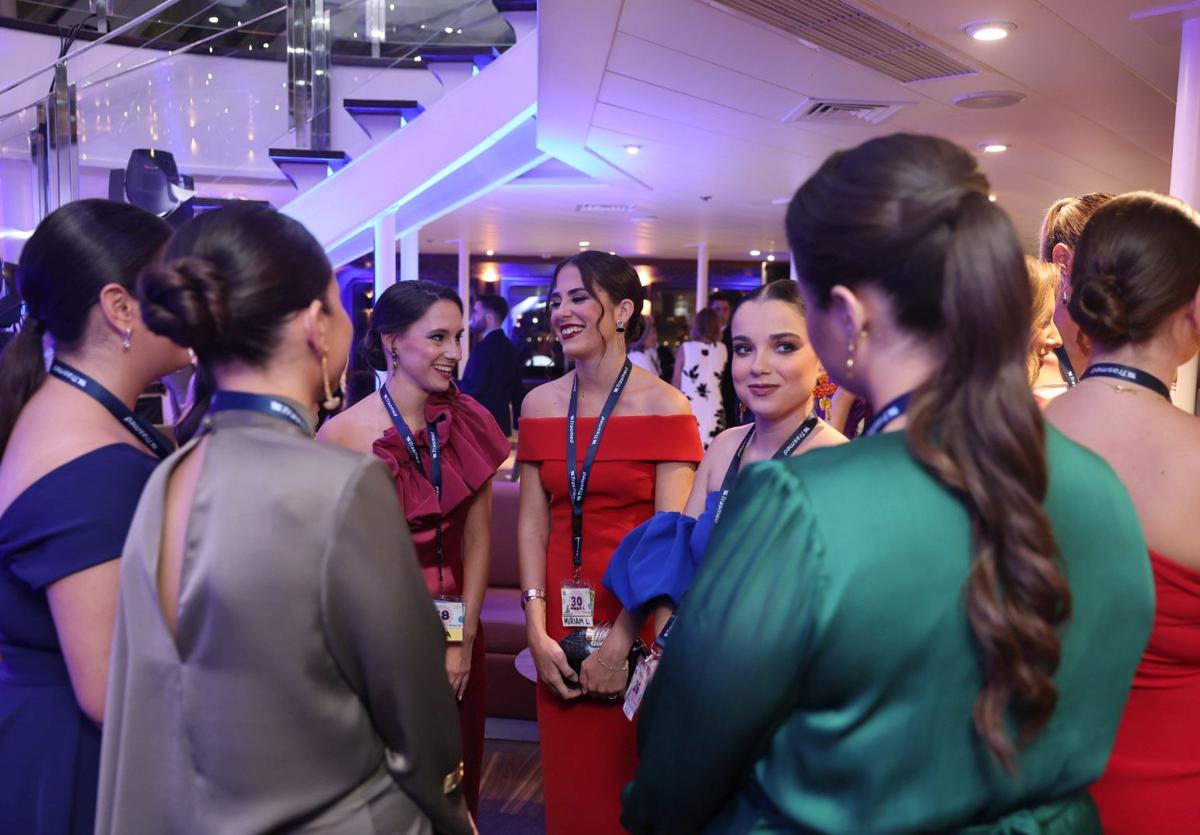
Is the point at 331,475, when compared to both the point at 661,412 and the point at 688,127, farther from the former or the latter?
the point at 688,127

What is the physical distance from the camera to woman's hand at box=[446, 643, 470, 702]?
2361 millimetres

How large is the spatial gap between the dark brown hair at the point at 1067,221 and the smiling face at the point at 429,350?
1.50 m

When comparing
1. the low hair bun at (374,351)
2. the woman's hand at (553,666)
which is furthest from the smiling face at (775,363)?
the low hair bun at (374,351)

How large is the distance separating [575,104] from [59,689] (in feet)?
16.8

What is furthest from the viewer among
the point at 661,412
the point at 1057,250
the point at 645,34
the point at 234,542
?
the point at 645,34

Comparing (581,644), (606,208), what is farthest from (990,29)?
(606,208)

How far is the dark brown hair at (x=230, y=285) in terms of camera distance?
117cm

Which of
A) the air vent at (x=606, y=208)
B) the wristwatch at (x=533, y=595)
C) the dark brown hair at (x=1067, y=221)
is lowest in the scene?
the wristwatch at (x=533, y=595)

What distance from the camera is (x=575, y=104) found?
591 cm

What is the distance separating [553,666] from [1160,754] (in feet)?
4.69

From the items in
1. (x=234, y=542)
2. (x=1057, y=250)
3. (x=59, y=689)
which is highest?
(x=1057, y=250)

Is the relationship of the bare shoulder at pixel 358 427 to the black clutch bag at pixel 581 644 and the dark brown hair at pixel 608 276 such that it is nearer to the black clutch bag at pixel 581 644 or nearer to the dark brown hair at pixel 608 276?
the dark brown hair at pixel 608 276

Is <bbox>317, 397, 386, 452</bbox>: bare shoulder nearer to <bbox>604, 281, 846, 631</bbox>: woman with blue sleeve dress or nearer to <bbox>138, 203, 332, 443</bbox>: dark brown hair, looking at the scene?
<bbox>604, 281, 846, 631</bbox>: woman with blue sleeve dress

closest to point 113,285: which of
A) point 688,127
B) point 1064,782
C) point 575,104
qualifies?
point 1064,782
